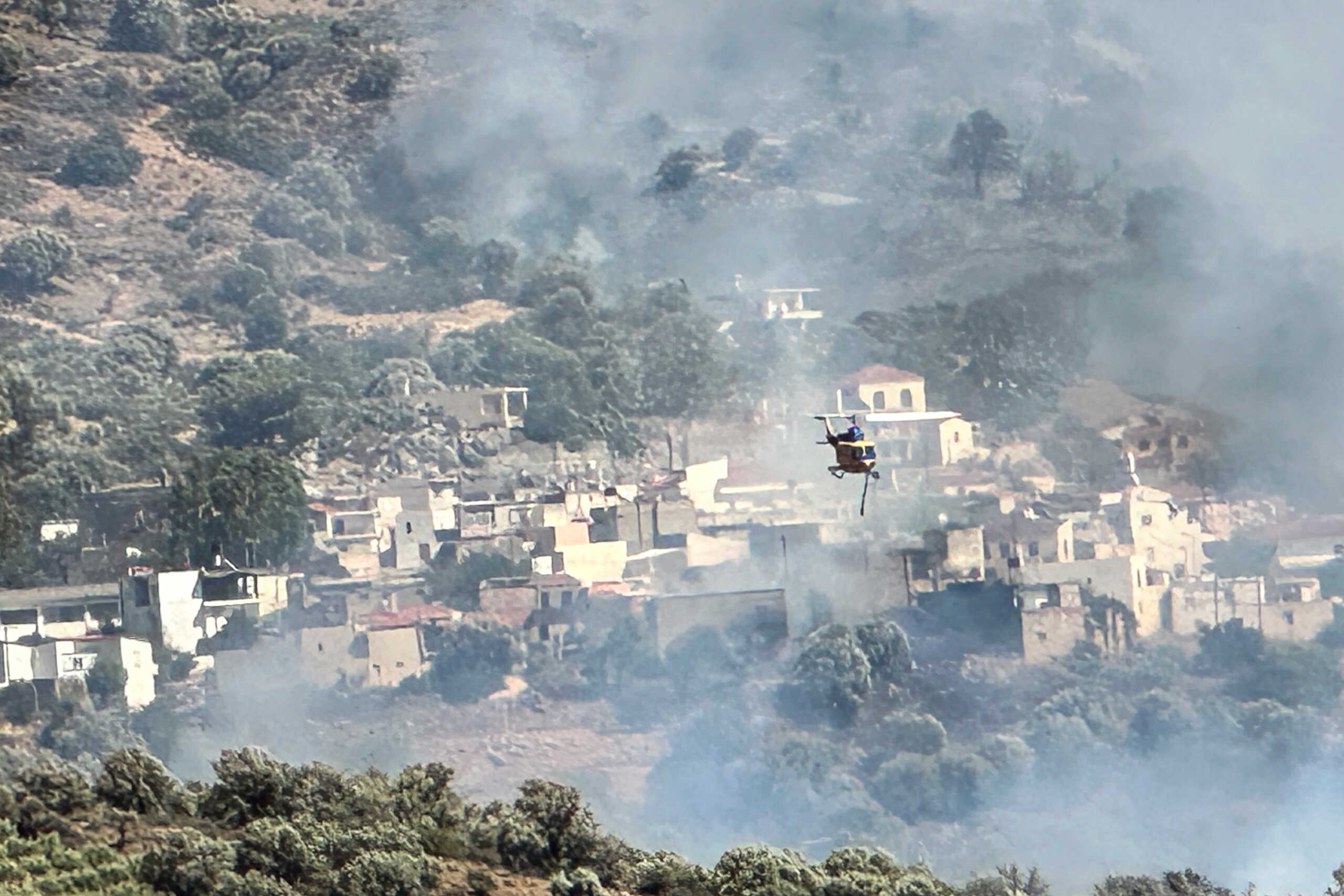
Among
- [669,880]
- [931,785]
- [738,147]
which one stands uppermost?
[738,147]

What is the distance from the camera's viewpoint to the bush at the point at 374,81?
122562 mm

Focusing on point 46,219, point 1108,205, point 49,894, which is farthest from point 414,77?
point 49,894

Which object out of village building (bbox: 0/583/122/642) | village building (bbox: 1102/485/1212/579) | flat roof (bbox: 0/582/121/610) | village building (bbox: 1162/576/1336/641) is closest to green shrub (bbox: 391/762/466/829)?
village building (bbox: 0/583/122/642)

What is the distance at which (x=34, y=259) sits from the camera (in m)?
105

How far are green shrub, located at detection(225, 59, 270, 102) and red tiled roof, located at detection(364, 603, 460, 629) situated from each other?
44.8 metres

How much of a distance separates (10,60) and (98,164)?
8223mm

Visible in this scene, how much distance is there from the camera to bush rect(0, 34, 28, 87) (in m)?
119

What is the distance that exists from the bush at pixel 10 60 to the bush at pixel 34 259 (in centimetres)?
1327

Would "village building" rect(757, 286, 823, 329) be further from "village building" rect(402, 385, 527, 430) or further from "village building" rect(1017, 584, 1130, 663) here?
"village building" rect(1017, 584, 1130, 663)

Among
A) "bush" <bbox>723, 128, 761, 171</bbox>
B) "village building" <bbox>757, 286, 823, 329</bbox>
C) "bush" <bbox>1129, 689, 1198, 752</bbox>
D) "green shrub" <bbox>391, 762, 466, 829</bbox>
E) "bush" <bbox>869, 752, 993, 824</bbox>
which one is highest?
"bush" <bbox>723, 128, 761, 171</bbox>

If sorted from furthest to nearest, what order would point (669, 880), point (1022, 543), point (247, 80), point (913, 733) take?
point (247, 80)
point (1022, 543)
point (913, 733)
point (669, 880)

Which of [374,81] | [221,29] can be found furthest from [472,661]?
[221,29]

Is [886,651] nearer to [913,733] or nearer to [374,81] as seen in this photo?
[913,733]

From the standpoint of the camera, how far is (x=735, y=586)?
83000mm
